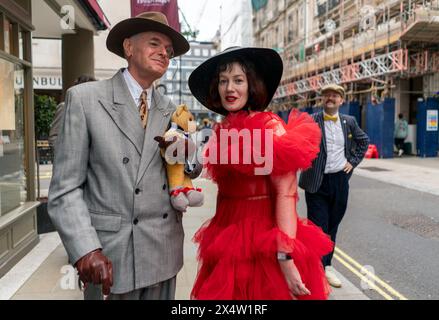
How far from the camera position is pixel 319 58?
23453 millimetres

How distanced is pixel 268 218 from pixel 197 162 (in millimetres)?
473

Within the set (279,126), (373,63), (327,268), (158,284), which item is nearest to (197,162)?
(279,126)

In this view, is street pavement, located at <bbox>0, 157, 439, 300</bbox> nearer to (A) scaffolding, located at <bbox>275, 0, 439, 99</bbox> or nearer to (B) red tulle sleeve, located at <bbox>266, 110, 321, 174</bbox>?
(B) red tulle sleeve, located at <bbox>266, 110, 321, 174</bbox>

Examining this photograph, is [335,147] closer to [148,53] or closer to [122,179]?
[148,53]

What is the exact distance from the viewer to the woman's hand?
6.18 ft

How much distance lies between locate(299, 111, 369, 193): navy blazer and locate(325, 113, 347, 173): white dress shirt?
0.05 m

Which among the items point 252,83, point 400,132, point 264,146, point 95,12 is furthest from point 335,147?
point 400,132

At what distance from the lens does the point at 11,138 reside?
4891 mm

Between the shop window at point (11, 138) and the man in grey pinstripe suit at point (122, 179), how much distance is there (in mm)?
3377

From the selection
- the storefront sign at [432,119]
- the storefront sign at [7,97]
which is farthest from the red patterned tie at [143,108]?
the storefront sign at [432,119]

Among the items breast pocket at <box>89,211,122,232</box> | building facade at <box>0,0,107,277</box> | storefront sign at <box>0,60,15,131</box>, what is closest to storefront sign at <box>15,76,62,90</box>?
building facade at <box>0,0,107,277</box>

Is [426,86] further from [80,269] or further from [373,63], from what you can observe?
[80,269]

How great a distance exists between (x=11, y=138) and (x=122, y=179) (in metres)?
3.82

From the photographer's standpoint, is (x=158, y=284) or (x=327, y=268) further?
(x=327, y=268)
